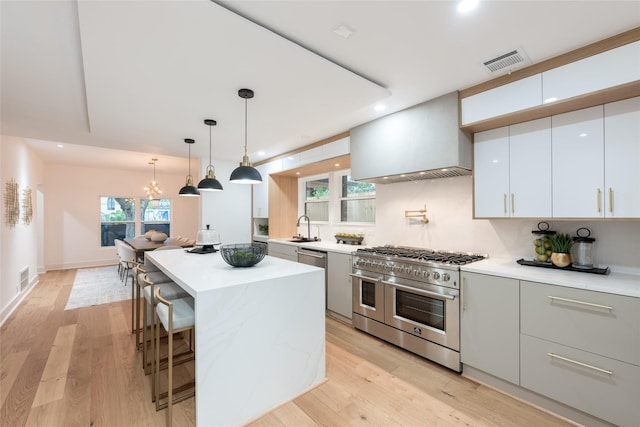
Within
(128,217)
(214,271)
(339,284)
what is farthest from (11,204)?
(339,284)

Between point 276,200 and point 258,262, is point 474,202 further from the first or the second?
point 276,200

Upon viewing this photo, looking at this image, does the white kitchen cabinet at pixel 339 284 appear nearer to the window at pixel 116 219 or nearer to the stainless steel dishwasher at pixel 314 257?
the stainless steel dishwasher at pixel 314 257

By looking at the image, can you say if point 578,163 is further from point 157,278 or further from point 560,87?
point 157,278

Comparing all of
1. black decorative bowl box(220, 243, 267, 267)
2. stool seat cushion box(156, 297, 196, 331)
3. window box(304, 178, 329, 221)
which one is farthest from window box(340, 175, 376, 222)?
stool seat cushion box(156, 297, 196, 331)

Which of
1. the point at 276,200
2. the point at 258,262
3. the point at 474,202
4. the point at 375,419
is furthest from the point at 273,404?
the point at 276,200

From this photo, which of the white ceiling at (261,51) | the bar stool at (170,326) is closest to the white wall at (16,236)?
the white ceiling at (261,51)

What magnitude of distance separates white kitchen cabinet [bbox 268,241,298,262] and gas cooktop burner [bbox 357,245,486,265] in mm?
1306

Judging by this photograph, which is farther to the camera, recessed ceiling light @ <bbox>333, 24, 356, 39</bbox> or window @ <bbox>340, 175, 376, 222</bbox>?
window @ <bbox>340, 175, 376, 222</bbox>

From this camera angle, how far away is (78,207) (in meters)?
7.16

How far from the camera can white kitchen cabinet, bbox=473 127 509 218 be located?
242 cm

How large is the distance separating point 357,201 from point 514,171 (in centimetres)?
210

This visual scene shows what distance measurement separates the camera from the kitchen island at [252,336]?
A: 5.44 ft

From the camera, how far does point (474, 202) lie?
2578mm

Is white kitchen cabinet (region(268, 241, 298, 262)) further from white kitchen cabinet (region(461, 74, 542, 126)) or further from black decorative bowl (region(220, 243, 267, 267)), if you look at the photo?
white kitchen cabinet (region(461, 74, 542, 126))
